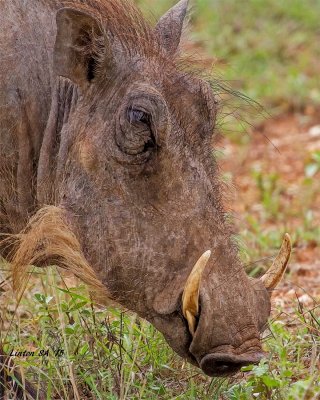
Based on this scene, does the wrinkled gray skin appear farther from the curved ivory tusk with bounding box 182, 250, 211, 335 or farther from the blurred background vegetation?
the blurred background vegetation

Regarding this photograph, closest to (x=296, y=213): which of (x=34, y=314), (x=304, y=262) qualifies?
(x=304, y=262)

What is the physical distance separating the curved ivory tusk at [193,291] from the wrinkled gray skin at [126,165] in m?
0.03

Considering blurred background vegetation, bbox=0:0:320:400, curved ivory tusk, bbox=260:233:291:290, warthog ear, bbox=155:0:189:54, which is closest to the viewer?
curved ivory tusk, bbox=260:233:291:290

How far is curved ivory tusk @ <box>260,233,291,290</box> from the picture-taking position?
3.82 meters

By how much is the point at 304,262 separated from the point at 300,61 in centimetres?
393

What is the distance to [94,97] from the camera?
3834mm

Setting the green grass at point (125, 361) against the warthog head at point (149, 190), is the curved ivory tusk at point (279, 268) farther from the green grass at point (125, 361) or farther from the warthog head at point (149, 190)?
the green grass at point (125, 361)

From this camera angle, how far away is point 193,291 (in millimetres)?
3463

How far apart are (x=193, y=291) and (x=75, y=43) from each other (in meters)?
0.95

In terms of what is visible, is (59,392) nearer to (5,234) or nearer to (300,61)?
(5,234)

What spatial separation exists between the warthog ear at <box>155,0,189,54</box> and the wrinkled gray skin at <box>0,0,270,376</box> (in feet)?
0.57

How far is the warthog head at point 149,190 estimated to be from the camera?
11.7 feet

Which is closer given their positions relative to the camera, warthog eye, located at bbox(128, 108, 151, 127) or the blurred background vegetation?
A: warthog eye, located at bbox(128, 108, 151, 127)

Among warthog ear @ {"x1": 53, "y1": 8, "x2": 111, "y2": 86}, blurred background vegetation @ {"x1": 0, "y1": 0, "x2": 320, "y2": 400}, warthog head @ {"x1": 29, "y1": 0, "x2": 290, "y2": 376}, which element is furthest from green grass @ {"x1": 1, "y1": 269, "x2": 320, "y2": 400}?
warthog ear @ {"x1": 53, "y1": 8, "x2": 111, "y2": 86}
